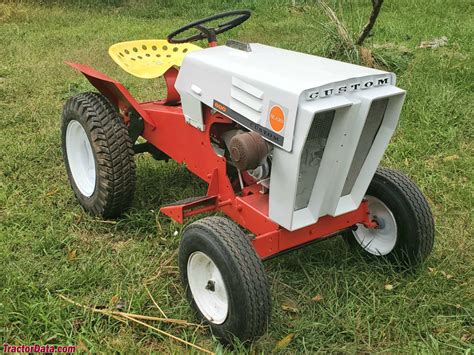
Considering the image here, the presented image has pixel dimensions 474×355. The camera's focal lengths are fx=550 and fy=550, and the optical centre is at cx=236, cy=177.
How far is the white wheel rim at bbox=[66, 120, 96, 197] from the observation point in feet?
11.3

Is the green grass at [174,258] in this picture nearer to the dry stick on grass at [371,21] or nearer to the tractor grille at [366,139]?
the dry stick on grass at [371,21]

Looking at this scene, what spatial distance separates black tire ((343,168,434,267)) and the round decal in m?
0.79

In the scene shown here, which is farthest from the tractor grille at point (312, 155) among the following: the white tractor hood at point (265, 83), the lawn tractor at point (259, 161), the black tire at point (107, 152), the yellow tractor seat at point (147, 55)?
the yellow tractor seat at point (147, 55)

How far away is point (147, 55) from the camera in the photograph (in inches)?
147

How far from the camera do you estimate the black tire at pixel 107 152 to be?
9.95ft

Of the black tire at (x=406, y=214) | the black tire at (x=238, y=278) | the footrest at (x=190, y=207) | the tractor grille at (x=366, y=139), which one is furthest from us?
the footrest at (x=190, y=207)

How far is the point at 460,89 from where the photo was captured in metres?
5.10

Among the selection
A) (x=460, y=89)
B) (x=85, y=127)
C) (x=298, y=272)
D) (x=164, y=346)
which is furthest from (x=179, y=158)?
(x=460, y=89)

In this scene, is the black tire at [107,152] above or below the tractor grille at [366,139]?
below

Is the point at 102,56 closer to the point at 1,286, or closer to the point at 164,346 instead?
the point at 1,286

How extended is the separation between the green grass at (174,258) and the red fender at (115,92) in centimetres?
62

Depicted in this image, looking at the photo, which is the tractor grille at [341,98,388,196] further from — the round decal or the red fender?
the red fender

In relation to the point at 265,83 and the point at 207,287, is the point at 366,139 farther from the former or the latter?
the point at 207,287

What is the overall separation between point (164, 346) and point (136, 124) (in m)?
1.37
